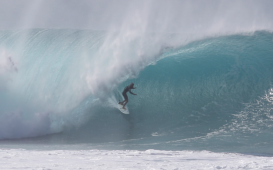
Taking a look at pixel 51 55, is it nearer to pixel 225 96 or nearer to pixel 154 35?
pixel 154 35

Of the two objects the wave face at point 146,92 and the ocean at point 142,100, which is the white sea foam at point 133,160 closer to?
the ocean at point 142,100

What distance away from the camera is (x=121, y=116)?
393 inches

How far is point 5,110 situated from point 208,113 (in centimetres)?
615

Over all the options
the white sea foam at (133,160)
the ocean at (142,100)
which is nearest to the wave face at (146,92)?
the ocean at (142,100)

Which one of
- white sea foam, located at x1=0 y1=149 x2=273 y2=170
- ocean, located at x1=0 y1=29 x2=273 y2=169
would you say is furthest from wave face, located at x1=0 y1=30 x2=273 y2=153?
white sea foam, located at x1=0 y1=149 x2=273 y2=170

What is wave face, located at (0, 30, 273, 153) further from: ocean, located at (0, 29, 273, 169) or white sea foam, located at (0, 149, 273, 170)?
white sea foam, located at (0, 149, 273, 170)

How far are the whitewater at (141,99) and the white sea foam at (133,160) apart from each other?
16 millimetres

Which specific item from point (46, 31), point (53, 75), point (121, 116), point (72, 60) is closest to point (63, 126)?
point (121, 116)

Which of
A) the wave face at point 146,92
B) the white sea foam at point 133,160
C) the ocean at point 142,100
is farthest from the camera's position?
the wave face at point 146,92

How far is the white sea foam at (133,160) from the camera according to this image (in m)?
5.05

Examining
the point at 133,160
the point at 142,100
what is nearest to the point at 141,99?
the point at 142,100

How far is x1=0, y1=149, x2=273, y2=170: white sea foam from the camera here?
5051 mm

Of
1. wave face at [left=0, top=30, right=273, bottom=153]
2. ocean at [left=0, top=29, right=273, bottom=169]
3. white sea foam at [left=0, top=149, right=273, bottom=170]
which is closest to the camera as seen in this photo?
white sea foam at [left=0, top=149, right=273, bottom=170]

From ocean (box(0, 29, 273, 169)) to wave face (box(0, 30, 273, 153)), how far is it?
3cm
